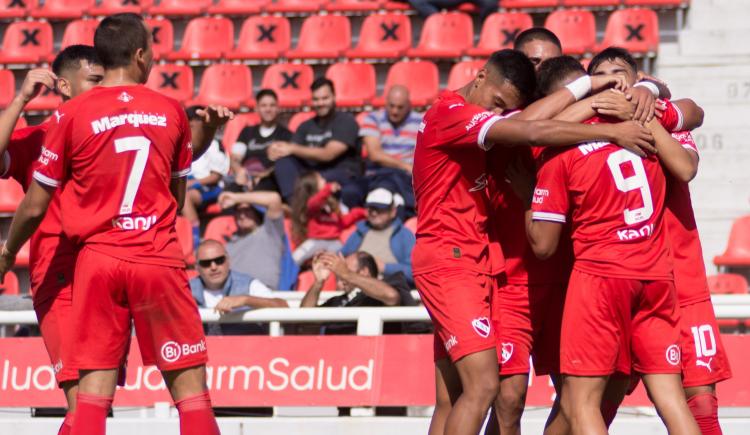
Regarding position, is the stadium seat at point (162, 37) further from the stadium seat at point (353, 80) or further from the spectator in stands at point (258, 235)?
the spectator in stands at point (258, 235)

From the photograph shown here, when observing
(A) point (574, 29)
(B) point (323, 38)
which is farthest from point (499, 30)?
(B) point (323, 38)

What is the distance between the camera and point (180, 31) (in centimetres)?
1469

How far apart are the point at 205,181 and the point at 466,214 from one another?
594 cm

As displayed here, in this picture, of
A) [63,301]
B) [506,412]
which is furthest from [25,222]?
[506,412]

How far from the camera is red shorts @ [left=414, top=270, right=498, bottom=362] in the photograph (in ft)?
18.3

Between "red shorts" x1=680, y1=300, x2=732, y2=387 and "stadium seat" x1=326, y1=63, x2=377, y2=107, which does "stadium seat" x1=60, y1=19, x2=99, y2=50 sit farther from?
"red shorts" x1=680, y1=300, x2=732, y2=387

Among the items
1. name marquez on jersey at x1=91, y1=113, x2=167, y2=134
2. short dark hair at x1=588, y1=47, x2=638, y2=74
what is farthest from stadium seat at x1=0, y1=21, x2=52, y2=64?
short dark hair at x1=588, y1=47, x2=638, y2=74

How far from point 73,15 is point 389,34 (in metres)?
3.79

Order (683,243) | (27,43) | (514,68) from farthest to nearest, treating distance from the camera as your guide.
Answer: (27,43), (683,243), (514,68)

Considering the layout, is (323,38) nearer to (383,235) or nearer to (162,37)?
(162,37)

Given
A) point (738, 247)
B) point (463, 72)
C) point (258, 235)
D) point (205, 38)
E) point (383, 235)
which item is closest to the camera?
point (383, 235)

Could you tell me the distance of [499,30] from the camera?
42.3ft

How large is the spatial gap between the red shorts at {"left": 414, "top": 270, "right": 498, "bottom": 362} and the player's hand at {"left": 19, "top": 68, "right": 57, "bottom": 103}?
198 cm

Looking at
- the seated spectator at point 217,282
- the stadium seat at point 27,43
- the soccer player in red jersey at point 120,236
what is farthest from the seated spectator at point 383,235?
the stadium seat at point 27,43
